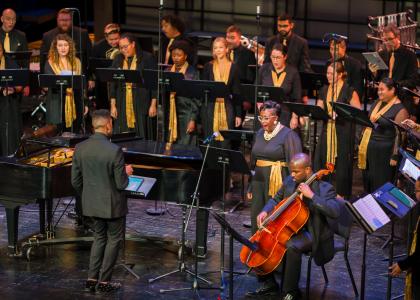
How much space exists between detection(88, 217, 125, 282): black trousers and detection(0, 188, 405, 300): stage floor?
210mm

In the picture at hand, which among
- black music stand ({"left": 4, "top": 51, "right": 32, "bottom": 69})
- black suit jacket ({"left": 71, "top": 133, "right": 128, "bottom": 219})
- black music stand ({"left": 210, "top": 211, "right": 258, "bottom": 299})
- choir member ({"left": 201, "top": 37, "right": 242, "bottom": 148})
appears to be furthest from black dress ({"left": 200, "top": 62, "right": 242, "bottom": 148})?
black music stand ({"left": 210, "top": 211, "right": 258, "bottom": 299})

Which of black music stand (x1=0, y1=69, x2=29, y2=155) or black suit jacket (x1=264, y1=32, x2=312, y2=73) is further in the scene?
black suit jacket (x1=264, y1=32, x2=312, y2=73)

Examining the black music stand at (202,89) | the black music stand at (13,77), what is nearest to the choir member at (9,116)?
the black music stand at (13,77)

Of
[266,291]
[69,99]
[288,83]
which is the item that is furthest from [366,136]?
[69,99]

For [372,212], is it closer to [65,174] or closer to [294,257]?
[294,257]

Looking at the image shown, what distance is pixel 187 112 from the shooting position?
12016mm

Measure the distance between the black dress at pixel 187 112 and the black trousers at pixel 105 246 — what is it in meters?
3.64

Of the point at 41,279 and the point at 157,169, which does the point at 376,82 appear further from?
the point at 41,279

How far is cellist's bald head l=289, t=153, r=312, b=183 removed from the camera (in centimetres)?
806

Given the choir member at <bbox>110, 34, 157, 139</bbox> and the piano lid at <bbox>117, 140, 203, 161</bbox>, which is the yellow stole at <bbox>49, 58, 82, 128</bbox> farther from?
the piano lid at <bbox>117, 140, 203, 161</bbox>

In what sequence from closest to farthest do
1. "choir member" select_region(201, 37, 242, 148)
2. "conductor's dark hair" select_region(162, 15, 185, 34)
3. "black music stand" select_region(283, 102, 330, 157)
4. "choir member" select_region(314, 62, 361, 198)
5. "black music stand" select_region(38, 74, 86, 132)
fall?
"black music stand" select_region(283, 102, 330, 157) < "choir member" select_region(314, 62, 361, 198) < "choir member" select_region(201, 37, 242, 148) < "black music stand" select_region(38, 74, 86, 132) < "conductor's dark hair" select_region(162, 15, 185, 34)

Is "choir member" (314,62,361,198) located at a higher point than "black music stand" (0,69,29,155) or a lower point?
lower

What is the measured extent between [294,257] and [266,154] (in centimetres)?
116

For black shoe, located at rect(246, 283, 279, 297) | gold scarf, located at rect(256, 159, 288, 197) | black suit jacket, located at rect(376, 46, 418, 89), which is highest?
black suit jacket, located at rect(376, 46, 418, 89)
